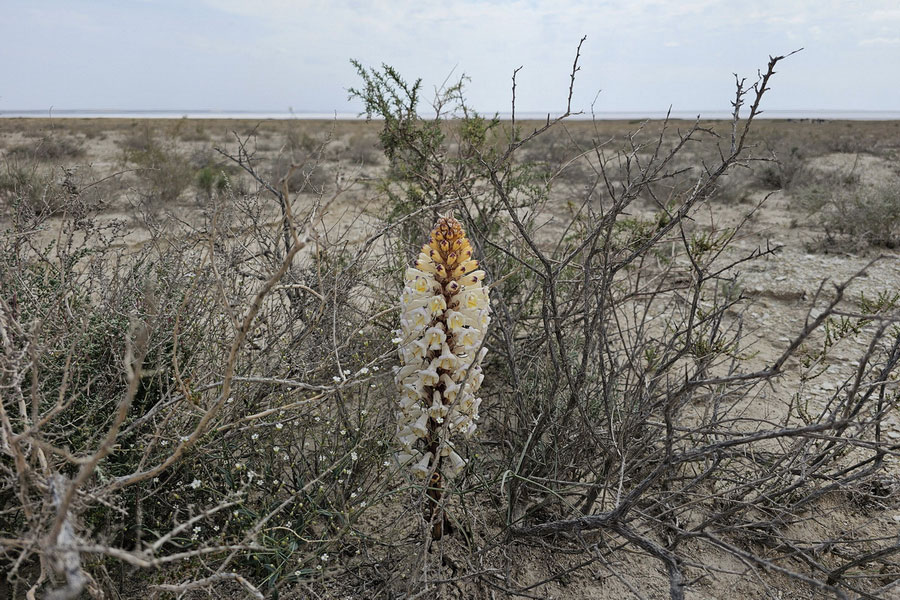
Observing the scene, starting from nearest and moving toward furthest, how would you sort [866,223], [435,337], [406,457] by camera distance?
[435,337] → [406,457] → [866,223]

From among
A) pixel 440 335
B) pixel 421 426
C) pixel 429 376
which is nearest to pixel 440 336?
pixel 440 335

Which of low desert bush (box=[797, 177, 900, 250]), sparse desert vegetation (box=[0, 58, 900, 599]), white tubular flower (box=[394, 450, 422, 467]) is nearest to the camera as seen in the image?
sparse desert vegetation (box=[0, 58, 900, 599])

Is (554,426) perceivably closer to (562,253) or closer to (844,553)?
(844,553)

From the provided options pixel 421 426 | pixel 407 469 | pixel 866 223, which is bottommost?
pixel 407 469

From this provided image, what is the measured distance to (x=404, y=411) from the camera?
82.6 inches

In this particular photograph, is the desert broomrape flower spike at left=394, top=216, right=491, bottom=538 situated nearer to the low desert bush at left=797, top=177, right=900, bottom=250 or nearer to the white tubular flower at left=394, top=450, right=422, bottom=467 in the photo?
the white tubular flower at left=394, top=450, right=422, bottom=467

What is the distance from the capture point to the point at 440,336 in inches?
78.4

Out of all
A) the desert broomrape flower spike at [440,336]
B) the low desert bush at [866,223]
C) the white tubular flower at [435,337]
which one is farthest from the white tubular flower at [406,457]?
the low desert bush at [866,223]

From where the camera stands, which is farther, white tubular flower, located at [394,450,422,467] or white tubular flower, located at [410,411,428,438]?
white tubular flower, located at [394,450,422,467]

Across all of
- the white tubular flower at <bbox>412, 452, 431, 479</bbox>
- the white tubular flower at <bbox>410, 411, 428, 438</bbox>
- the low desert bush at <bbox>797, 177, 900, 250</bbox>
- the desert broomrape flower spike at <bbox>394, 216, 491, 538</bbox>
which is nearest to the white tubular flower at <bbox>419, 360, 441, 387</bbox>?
the desert broomrape flower spike at <bbox>394, 216, 491, 538</bbox>

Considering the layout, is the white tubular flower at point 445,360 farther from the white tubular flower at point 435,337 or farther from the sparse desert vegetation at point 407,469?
the sparse desert vegetation at point 407,469

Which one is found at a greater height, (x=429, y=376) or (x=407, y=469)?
(x=429, y=376)

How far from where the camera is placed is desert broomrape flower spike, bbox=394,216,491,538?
6.54 ft

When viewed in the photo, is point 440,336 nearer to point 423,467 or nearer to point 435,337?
point 435,337
